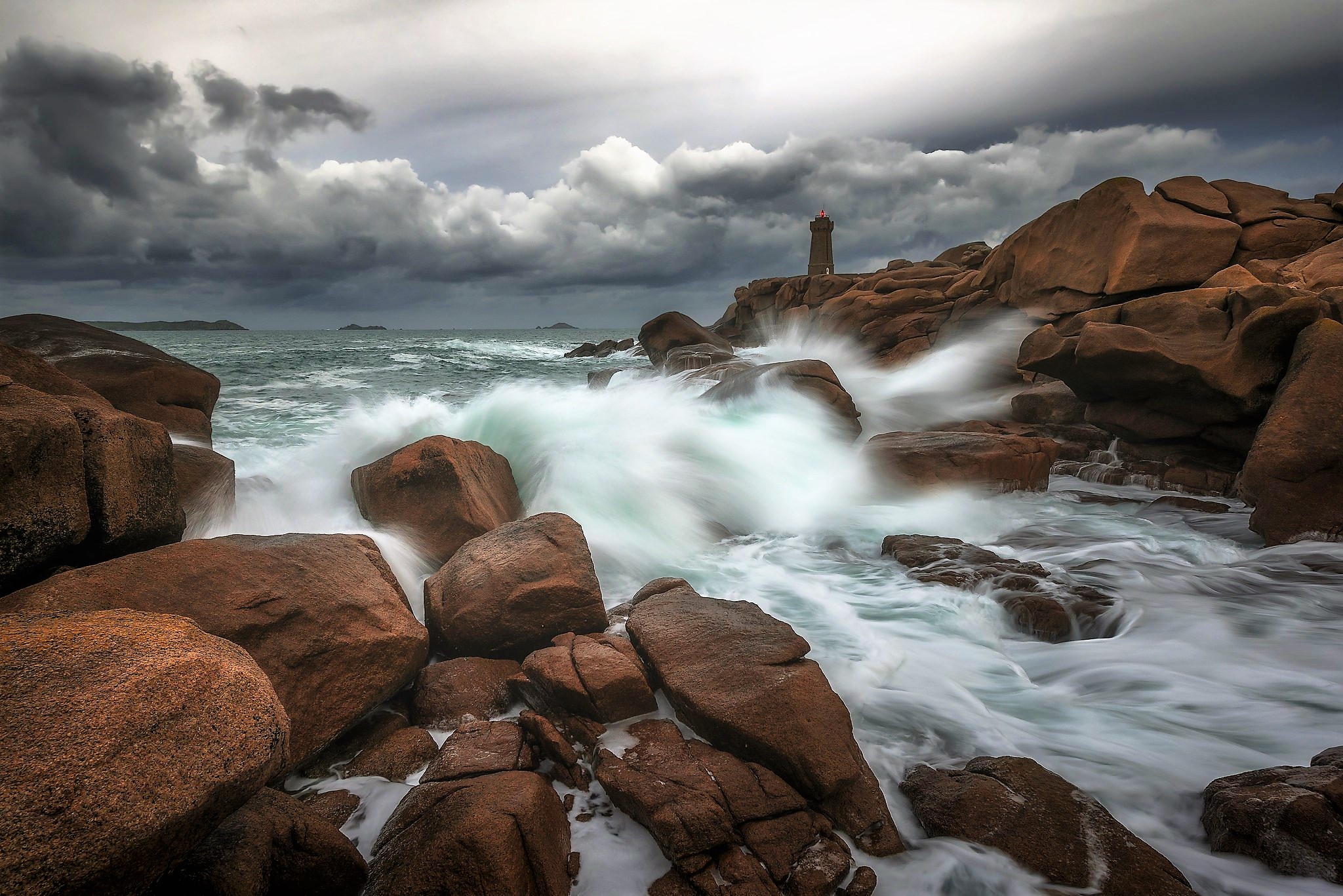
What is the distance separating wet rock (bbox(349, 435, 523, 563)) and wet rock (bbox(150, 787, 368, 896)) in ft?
9.09

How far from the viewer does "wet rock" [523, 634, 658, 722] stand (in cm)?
294

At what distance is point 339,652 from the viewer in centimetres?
283

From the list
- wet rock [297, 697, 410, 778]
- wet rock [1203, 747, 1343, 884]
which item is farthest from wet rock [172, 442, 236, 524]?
wet rock [1203, 747, 1343, 884]

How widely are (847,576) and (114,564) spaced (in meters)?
4.98

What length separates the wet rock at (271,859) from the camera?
170cm

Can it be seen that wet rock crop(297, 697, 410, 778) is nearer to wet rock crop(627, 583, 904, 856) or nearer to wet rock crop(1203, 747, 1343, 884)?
wet rock crop(627, 583, 904, 856)

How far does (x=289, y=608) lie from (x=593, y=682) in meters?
1.48

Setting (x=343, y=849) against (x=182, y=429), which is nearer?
(x=343, y=849)

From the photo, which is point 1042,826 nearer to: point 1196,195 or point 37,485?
point 37,485

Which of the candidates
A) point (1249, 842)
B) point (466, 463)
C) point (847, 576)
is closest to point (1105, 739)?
point (1249, 842)

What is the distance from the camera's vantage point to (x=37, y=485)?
2389 millimetres

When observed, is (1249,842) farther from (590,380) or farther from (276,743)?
(590,380)

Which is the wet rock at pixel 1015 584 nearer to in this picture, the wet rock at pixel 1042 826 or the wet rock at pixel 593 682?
the wet rock at pixel 1042 826

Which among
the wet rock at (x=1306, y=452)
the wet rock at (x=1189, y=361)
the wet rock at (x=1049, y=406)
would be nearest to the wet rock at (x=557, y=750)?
the wet rock at (x=1306, y=452)
